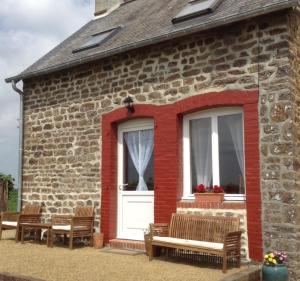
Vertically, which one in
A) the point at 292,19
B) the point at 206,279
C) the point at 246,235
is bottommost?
the point at 206,279

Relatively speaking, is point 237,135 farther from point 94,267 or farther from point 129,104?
point 94,267

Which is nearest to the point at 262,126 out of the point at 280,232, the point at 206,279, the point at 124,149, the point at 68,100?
the point at 280,232

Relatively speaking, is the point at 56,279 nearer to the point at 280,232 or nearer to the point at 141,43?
the point at 280,232

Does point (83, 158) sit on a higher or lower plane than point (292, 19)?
lower

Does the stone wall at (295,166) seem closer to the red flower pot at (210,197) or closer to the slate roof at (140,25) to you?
the slate roof at (140,25)

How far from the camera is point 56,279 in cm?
654

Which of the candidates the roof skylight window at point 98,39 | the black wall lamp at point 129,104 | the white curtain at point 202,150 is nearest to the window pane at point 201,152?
the white curtain at point 202,150

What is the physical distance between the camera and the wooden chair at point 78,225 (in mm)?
9188

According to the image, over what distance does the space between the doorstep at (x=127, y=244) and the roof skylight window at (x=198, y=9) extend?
15.0 feet

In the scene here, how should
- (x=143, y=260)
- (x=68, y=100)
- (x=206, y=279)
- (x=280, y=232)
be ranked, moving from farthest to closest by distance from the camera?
1. (x=68, y=100)
2. (x=143, y=260)
3. (x=280, y=232)
4. (x=206, y=279)

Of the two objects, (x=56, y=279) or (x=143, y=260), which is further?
(x=143, y=260)

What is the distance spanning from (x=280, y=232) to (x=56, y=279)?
11.5ft

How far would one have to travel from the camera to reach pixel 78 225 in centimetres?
937

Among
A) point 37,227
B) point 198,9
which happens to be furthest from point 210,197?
point 37,227
